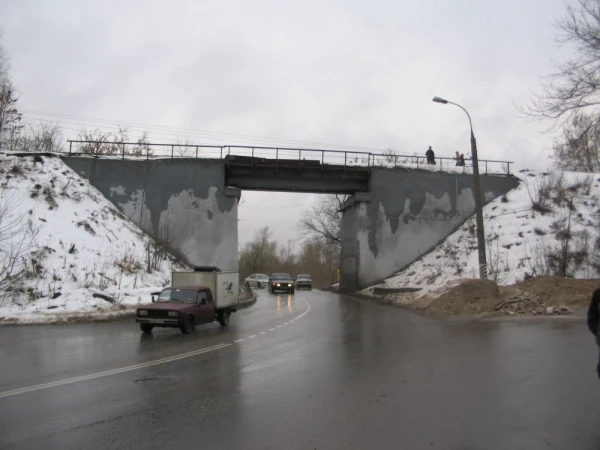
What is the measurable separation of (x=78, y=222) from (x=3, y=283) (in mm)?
8155

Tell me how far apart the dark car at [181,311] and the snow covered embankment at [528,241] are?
36.0 ft

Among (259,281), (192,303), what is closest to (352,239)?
(259,281)

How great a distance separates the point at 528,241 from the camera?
32500mm

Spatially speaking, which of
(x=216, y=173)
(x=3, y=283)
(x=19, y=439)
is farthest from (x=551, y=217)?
(x=19, y=439)

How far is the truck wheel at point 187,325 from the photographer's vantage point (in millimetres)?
15328

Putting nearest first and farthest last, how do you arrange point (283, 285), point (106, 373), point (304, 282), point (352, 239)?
point (106, 373) < point (352, 239) < point (283, 285) < point (304, 282)

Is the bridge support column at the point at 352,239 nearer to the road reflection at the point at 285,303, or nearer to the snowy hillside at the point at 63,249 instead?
the road reflection at the point at 285,303

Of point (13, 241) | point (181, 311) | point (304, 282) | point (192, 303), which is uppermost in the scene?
point (13, 241)

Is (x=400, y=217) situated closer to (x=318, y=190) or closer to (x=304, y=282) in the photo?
(x=318, y=190)

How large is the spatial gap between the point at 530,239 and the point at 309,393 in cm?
2963

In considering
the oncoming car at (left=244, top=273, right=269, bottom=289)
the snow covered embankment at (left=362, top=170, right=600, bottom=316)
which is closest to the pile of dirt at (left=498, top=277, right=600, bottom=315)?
the snow covered embankment at (left=362, top=170, right=600, bottom=316)

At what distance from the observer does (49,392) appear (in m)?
7.47

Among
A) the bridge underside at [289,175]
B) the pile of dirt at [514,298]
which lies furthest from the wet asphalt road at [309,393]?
the bridge underside at [289,175]

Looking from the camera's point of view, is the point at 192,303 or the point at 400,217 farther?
the point at 400,217
